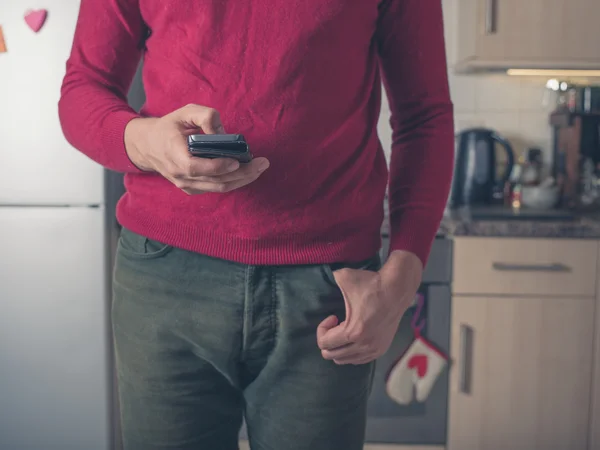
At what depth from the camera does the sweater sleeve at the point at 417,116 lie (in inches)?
30.0

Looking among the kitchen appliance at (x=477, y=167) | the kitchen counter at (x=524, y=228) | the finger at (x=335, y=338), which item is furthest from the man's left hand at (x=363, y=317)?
the kitchen appliance at (x=477, y=167)

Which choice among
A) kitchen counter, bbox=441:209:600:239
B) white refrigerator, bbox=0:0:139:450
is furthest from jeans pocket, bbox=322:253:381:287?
kitchen counter, bbox=441:209:600:239

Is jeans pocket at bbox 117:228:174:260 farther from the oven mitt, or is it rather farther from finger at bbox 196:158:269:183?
A: the oven mitt

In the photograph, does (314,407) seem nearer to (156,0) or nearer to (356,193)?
(356,193)

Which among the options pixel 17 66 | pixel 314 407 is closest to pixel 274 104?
pixel 314 407

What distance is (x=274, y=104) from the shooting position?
2.26 ft

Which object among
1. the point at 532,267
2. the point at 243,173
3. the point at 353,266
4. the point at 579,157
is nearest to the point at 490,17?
the point at 579,157

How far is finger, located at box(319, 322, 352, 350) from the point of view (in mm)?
668

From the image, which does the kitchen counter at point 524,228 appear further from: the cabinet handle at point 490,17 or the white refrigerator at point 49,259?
the white refrigerator at point 49,259

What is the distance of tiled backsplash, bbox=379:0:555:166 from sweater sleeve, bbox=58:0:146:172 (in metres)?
1.76

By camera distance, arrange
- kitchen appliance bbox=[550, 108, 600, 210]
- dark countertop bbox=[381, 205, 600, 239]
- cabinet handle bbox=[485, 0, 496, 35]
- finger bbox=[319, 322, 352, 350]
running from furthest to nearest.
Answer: kitchen appliance bbox=[550, 108, 600, 210] → cabinet handle bbox=[485, 0, 496, 35] → dark countertop bbox=[381, 205, 600, 239] → finger bbox=[319, 322, 352, 350]

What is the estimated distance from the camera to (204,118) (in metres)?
0.57

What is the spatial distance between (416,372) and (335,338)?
54.3 inches

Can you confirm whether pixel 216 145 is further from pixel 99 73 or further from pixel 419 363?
pixel 419 363
